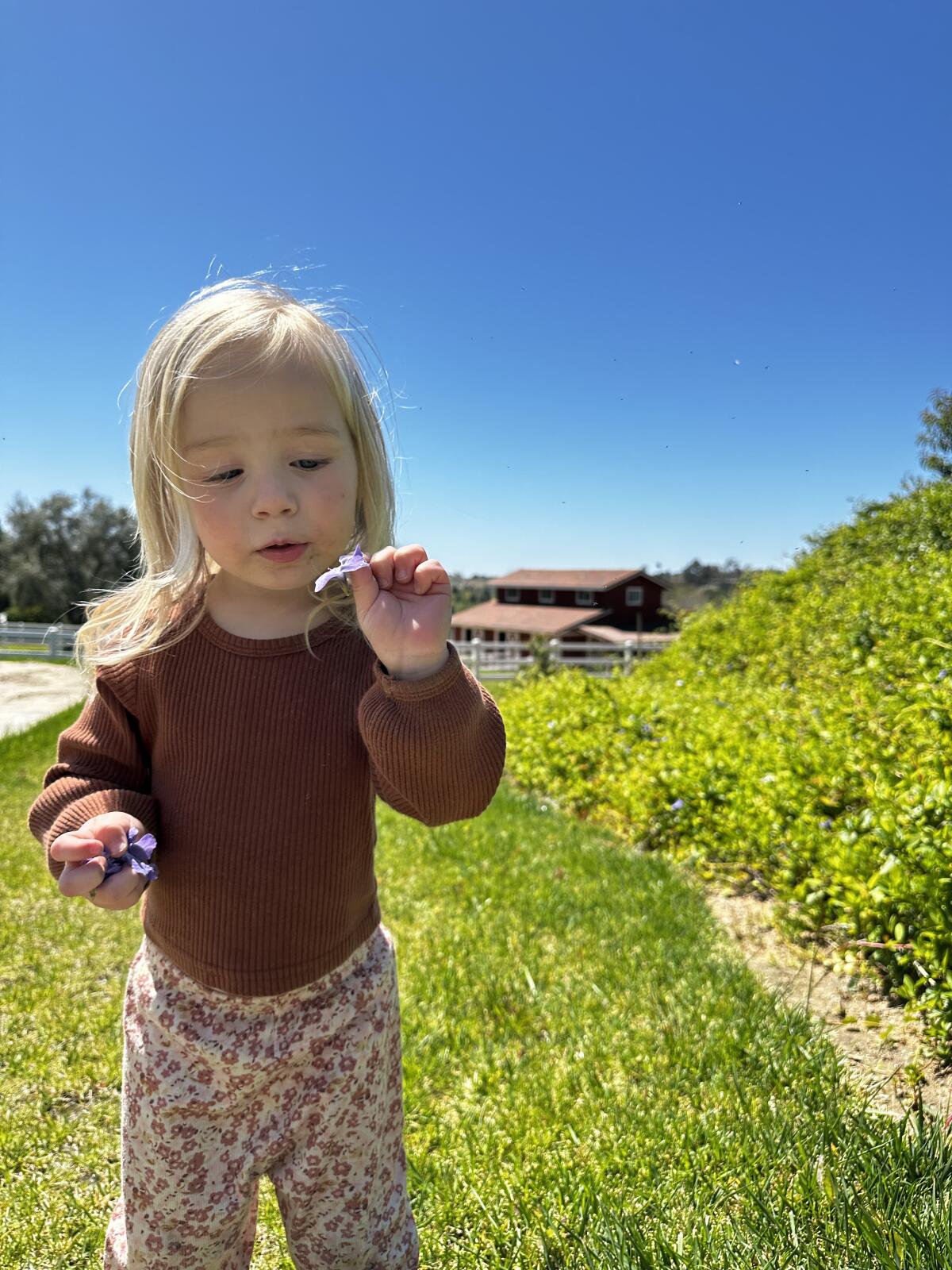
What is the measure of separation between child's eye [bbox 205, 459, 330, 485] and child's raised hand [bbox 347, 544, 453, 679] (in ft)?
0.70

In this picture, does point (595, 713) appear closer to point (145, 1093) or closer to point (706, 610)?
point (706, 610)

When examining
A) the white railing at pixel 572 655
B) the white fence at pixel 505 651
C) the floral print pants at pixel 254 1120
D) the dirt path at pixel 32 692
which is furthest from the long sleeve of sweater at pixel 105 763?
the white railing at pixel 572 655

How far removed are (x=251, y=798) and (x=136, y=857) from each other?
0.65 ft

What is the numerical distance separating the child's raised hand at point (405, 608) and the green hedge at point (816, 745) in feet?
5.76

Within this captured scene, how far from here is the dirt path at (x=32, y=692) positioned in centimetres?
975

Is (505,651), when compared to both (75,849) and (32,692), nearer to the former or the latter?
(32,692)

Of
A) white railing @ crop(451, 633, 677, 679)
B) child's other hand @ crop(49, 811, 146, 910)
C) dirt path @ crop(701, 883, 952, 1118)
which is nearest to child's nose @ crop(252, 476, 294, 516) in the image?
child's other hand @ crop(49, 811, 146, 910)

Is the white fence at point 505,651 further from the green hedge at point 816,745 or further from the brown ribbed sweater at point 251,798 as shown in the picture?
the brown ribbed sweater at point 251,798

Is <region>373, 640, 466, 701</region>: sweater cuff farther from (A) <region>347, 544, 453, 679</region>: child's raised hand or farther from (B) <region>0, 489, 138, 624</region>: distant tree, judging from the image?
(B) <region>0, 489, 138, 624</region>: distant tree

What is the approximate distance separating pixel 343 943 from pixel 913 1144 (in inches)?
47.0

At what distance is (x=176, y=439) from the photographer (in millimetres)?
1387

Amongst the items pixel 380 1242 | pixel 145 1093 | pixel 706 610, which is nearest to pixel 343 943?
pixel 145 1093

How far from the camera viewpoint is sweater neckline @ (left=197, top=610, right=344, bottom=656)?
143 cm

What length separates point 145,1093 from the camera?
4.37 feet
